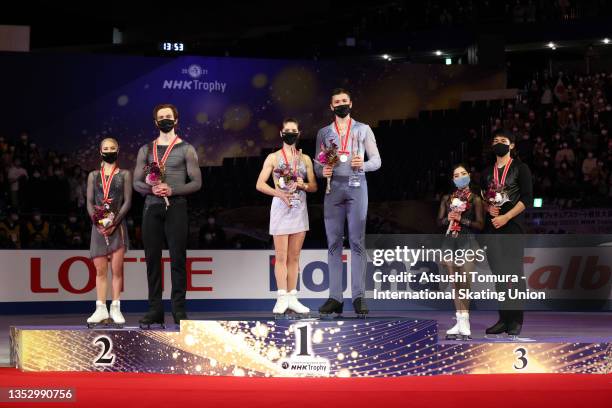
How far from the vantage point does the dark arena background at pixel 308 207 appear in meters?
8.94

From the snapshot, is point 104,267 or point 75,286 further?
point 75,286

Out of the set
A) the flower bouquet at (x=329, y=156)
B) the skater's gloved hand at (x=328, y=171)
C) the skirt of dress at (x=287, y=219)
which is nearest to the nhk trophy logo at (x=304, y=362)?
the skirt of dress at (x=287, y=219)

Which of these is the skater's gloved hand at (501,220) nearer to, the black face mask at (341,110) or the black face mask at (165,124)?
the black face mask at (341,110)

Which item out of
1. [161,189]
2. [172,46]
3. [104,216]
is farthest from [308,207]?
[161,189]

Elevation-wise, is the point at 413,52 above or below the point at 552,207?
above

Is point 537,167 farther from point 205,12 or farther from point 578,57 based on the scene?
point 205,12

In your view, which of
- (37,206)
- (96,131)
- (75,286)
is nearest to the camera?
(75,286)

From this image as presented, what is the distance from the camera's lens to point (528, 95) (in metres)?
25.2

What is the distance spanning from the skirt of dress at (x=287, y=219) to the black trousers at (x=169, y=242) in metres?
0.88

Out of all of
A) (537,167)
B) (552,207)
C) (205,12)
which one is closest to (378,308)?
(552,207)

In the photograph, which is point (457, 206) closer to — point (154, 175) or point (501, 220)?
point (501, 220)

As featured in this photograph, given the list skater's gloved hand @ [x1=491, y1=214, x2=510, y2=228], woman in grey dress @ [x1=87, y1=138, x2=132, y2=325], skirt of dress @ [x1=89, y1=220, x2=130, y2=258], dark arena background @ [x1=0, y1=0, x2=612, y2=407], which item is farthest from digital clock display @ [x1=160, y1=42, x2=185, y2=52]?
skater's gloved hand @ [x1=491, y1=214, x2=510, y2=228]

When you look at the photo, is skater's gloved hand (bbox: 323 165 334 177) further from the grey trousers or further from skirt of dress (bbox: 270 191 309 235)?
skirt of dress (bbox: 270 191 309 235)

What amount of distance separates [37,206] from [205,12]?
12.8 m
